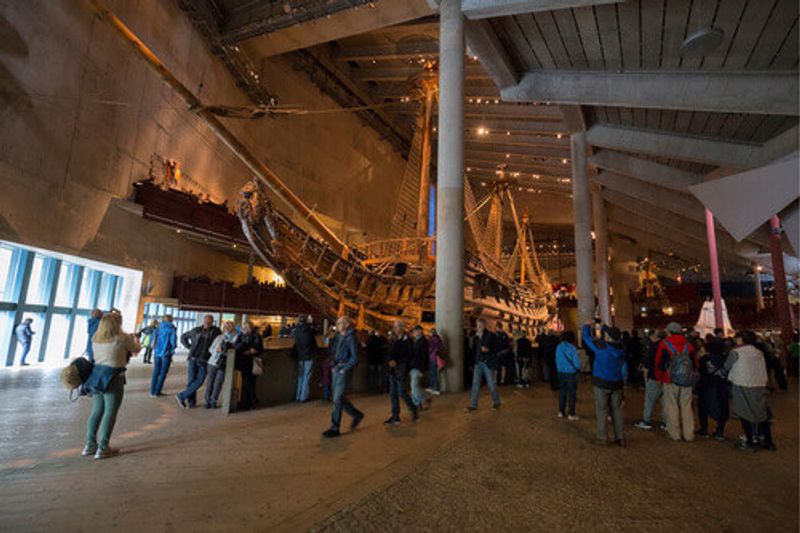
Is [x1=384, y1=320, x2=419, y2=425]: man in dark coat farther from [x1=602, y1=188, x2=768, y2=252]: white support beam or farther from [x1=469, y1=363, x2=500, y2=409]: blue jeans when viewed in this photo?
[x1=602, y1=188, x2=768, y2=252]: white support beam

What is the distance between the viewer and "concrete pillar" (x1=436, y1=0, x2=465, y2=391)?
752cm

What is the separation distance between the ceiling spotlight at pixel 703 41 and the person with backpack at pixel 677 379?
472cm

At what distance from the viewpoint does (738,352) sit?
446 cm

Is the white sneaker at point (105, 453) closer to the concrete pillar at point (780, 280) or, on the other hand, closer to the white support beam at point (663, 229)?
the concrete pillar at point (780, 280)

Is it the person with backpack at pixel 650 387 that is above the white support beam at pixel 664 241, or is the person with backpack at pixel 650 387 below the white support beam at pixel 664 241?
below

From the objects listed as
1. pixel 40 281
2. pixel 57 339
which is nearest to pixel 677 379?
pixel 40 281

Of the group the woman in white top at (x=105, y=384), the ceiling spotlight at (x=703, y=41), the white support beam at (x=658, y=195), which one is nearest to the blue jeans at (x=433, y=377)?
the woman in white top at (x=105, y=384)

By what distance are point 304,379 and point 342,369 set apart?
2.16 meters

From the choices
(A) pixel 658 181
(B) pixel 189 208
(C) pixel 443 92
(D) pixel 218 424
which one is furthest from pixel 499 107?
(D) pixel 218 424

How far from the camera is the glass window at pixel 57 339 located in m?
11.5

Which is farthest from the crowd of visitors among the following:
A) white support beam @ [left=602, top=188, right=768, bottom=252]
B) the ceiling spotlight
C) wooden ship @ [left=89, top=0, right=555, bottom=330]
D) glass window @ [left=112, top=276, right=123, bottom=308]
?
white support beam @ [left=602, top=188, right=768, bottom=252]

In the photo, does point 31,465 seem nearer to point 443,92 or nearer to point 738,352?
point 738,352

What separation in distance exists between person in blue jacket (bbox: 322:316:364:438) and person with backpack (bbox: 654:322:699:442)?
353 cm

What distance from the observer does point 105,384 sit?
3.68m
